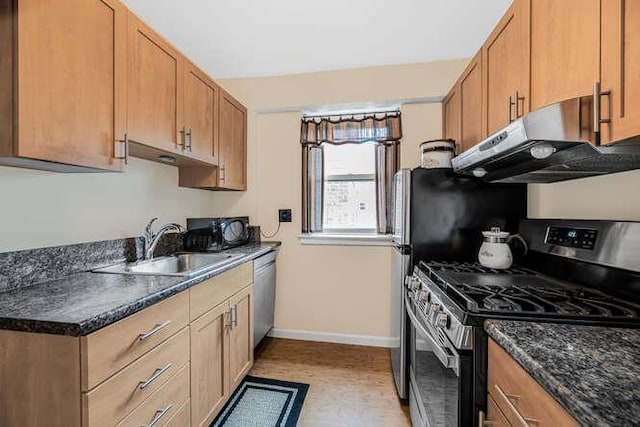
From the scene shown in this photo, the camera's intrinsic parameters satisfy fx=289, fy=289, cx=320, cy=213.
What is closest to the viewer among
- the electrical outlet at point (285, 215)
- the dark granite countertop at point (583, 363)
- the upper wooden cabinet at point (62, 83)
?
the dark granite countertop at point (583, 363)

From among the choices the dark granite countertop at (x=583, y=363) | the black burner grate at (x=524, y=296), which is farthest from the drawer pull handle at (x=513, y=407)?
the black burner grate at (x=524, y=296)

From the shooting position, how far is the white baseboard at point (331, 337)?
2.60 metres

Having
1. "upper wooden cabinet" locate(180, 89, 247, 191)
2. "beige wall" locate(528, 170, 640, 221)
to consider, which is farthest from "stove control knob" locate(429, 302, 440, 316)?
"upper wooden cabinet" locate(180, 89, 247, 191)

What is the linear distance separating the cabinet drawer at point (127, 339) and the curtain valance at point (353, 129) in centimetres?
185

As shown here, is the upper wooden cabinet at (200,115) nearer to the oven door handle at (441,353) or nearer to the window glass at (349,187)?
the window glass at (349,187)

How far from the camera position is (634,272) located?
1021mm

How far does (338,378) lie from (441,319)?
4.30 feet

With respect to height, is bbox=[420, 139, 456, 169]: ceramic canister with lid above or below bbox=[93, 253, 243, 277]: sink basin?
above

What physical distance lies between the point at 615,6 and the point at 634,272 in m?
0.86

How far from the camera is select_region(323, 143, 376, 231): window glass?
107 inches

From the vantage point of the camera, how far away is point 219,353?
5.35 ft

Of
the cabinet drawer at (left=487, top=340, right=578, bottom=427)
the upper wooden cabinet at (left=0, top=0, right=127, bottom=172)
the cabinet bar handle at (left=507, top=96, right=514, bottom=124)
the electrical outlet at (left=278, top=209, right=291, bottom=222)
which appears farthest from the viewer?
the electrical outlet at (left=278, top=209, right=291, bottom=222)

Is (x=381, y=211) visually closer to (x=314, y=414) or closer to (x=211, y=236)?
(x=211, y=236)

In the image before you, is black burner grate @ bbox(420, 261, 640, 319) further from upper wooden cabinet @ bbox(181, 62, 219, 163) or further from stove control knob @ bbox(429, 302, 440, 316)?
upper wooden cabinet @ bbox(181, 62, 219, 163)
